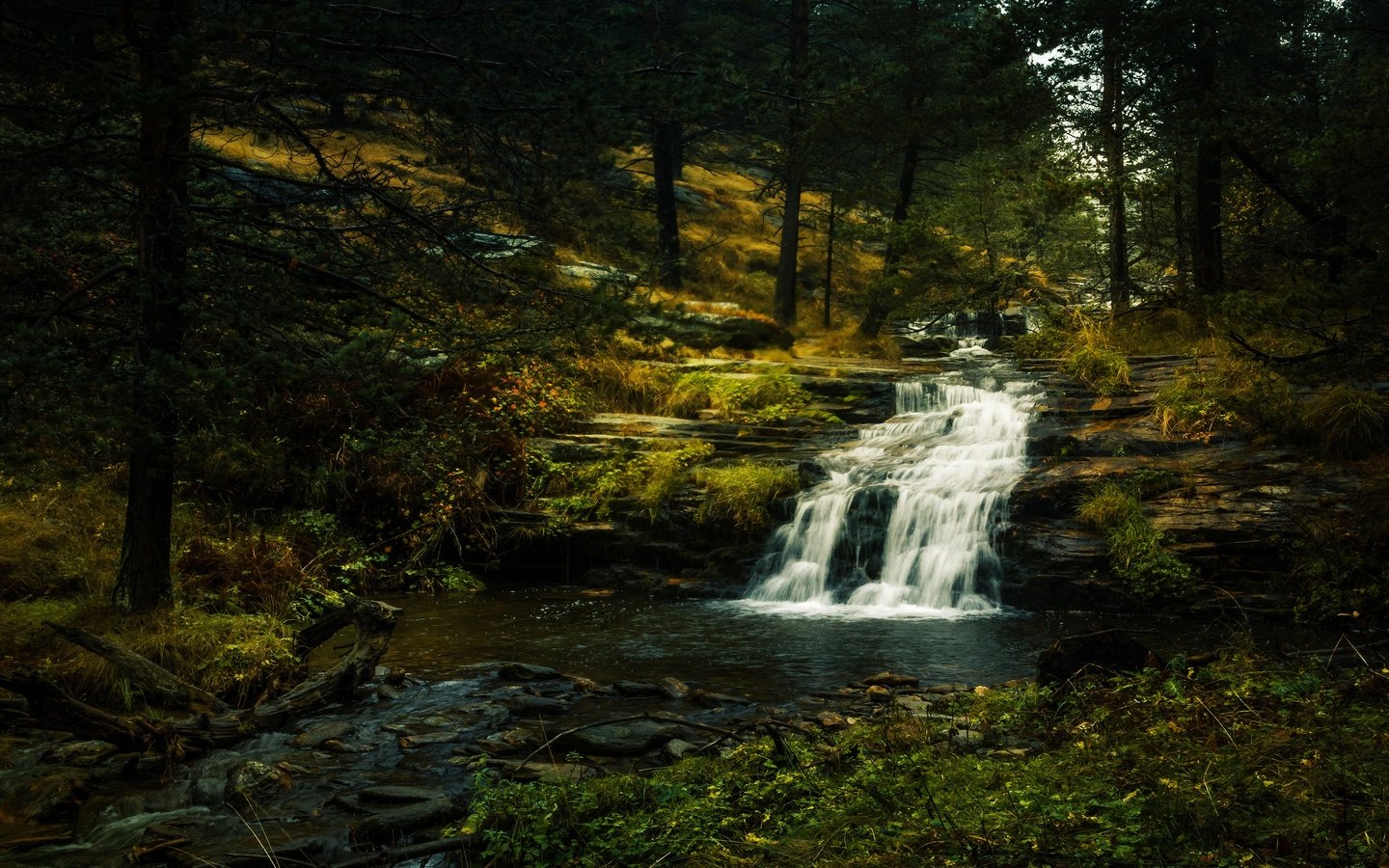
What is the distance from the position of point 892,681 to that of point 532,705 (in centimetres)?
266

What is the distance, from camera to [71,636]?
212 inches

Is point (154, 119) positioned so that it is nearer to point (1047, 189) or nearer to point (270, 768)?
point (270, 768)

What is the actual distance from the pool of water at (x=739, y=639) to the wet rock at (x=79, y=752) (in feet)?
8.44

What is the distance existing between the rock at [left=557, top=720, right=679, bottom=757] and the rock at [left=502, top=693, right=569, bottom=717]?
2.51ft

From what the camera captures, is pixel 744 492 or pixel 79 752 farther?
pixel 744 492

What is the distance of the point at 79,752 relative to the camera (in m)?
5.16

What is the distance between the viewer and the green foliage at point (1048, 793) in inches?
121

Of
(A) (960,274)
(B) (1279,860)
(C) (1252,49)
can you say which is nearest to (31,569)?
(B) (1279,860)

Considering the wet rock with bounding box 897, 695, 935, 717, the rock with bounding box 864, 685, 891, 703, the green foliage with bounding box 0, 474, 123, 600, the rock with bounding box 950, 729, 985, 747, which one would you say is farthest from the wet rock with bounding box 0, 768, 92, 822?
the rock with bounding box 864, 685, 891, 703

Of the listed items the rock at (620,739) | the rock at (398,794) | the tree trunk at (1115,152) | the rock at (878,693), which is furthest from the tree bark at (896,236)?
the rock at (398,794)

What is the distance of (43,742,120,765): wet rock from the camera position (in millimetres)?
5102

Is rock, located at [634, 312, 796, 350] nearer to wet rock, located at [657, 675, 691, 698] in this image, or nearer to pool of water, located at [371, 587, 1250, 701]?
pool of water, located at [371, 587, 1250, 701]

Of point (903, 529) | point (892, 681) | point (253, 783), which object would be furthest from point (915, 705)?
point (903, 529)

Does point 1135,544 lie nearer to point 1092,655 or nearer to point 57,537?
point 1092,655
